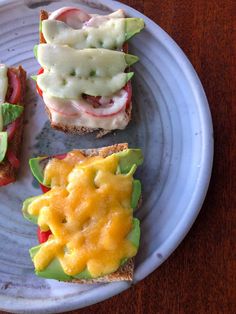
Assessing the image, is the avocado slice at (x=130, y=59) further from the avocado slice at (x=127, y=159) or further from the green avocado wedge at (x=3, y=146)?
the green avocado wedge at (x=3, y=146)

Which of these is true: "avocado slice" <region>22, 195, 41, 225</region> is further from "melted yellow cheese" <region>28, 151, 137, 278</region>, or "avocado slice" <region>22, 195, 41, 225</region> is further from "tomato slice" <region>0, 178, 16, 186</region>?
"tomato slice" <region>0, 178, 16, 186</region>

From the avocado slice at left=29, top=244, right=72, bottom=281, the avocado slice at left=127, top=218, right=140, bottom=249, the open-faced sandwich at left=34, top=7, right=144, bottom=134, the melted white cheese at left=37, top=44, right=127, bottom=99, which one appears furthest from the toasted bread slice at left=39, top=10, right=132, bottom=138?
the avocado slice at left=29, top=244, right=72, bottom=281

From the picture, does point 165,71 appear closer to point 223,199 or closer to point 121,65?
point 121,65

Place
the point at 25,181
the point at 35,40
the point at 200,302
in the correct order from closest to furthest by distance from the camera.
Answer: the point at 200,302 < the point at 25,181 < the point at 35,40

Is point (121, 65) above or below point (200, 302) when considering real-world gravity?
above

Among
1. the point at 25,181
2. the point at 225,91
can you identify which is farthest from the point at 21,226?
the point at 225,91

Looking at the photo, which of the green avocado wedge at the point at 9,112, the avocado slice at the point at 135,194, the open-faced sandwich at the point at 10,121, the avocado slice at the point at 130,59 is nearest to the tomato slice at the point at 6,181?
the open-faced sandwich at the point at 10,121
